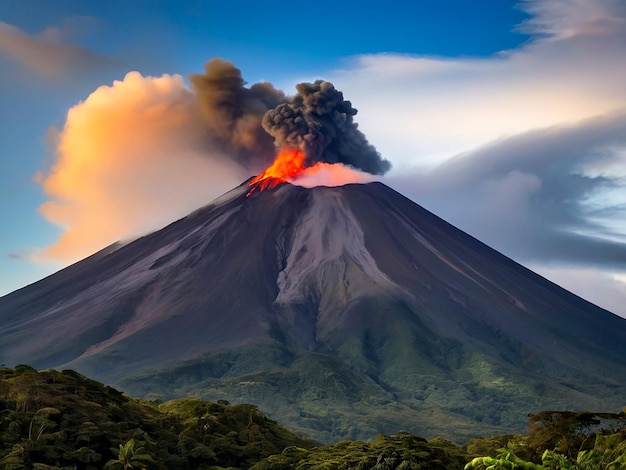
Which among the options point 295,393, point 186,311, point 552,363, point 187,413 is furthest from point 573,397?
point 187,413

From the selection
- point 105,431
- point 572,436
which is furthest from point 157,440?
point 572,436

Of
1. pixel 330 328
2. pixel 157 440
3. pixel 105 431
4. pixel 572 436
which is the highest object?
pixel 330 328

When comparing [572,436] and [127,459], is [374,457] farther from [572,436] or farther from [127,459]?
[127,459]

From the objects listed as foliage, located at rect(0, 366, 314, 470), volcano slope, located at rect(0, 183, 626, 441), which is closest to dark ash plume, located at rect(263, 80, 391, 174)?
volcano slope, located at rect(0, 183, 626, 441)

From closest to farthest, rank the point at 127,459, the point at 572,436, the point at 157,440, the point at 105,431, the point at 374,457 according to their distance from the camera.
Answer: the point at 572,436 < the point at 127,459 < the point at 374,457 < the point at 105,431 < the point at 157,440

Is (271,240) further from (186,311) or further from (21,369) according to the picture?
(21,369)
